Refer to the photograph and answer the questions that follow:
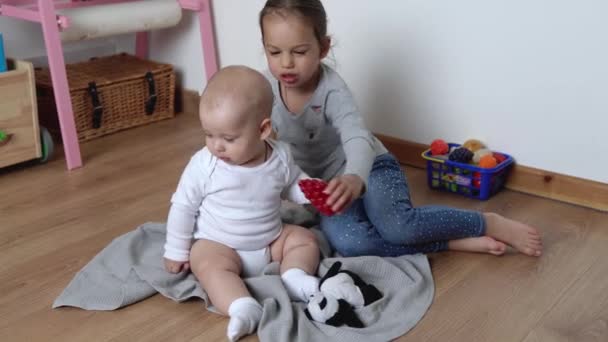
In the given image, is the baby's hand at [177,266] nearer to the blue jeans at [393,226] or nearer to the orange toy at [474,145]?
the blue jeans at [393,226]

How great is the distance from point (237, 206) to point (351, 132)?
269 millimetres

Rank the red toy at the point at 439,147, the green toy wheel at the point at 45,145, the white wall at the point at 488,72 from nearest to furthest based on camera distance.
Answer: the white wall at the point at 488,72, the red toy at the point at 439,147, the green toy wheel at the point at 45,145

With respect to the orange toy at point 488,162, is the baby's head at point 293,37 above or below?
above

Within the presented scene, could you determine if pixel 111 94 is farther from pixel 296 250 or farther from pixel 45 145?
pixel 296 250

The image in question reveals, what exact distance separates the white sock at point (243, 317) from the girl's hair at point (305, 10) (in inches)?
20.8

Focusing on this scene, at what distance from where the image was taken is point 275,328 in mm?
1070

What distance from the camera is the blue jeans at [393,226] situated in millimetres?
1310

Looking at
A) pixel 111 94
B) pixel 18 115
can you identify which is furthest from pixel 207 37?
pixel 18 115

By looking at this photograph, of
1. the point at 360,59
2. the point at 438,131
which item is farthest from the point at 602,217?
the point at 360,59

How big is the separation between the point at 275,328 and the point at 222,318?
0.39 feet

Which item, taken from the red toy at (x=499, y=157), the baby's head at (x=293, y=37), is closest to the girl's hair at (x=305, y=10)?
the baby's head at (x=293, y=37)

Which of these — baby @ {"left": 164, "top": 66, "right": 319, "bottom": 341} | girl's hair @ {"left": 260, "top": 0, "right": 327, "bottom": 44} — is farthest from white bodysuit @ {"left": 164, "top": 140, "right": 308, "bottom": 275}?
girl's hair @ {"left": 260, "top": 0, "right": 327, "bottom": 44}

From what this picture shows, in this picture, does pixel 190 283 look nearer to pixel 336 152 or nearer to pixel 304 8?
pixel 336 152

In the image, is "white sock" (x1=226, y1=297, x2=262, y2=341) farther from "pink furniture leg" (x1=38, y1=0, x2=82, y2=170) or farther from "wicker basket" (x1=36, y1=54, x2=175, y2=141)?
"wicker basket" (x1=36, y1=54, x2=175, y2=141)
